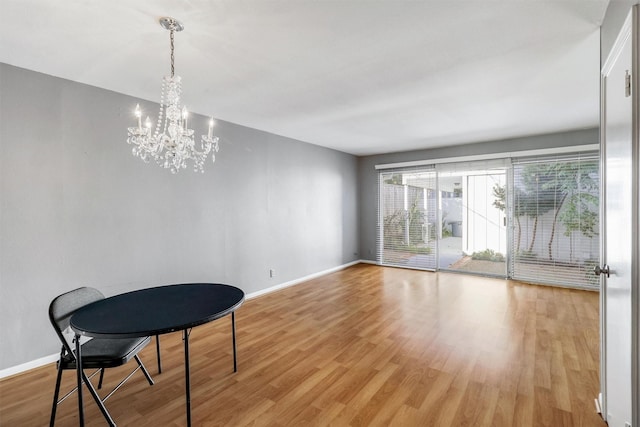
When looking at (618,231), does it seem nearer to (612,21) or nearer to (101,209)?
(612,21)

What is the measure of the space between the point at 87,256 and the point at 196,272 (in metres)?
1.17

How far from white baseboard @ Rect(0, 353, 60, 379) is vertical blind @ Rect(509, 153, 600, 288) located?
6284 mm

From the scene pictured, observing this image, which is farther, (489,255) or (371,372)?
(489,255)

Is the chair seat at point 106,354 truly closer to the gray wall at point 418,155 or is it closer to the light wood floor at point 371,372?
the light wood floor at point 371,372

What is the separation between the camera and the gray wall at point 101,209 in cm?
245

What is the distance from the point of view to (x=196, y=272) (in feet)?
12.2

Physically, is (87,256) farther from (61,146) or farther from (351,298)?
(351,298)

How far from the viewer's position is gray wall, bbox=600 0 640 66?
1398mm

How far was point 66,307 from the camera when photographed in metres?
1.85

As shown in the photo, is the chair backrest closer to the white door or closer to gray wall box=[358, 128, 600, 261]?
the white door

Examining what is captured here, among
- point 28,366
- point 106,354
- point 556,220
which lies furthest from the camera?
point 556,220

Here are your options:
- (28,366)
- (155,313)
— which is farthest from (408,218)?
(28,366)

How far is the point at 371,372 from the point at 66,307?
216 cm

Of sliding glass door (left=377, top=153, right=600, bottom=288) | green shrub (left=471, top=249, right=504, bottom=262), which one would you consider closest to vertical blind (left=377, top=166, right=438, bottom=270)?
sliding glass door (left=377, top=153, right=600, bottom=288)
